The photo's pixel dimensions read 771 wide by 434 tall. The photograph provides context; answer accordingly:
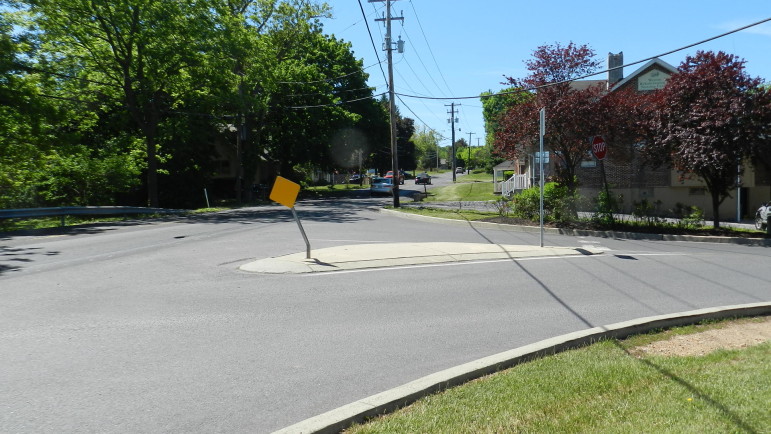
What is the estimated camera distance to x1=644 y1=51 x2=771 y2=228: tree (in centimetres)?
1672

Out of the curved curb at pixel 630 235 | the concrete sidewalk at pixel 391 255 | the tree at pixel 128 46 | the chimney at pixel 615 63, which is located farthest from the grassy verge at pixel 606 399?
the chimney at pixel 615 63

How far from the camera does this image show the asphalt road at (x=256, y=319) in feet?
15.0

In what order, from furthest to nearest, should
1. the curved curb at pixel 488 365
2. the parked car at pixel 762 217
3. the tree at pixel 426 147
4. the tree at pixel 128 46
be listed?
1. the tree at pixel 426 147
2. the tree at pixel 128 46
3. the parked car at pixel 762 217
4. the curved curb at pixel 488 365

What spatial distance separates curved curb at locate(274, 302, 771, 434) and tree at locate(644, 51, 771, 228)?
1051 centimetres

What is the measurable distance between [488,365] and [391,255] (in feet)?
22.1

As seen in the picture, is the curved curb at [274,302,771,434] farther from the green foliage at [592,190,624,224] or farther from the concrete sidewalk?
the green foliage at [592,190,624,224]

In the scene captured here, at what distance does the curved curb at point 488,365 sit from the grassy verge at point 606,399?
11 centimetres

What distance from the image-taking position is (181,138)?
32719mm

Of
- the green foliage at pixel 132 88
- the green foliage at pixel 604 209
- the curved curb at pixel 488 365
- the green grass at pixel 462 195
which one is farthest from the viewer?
the green grass at pixel 462 195

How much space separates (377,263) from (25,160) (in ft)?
65.6

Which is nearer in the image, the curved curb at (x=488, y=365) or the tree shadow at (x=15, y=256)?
the curved curb at (x=488, y=365)

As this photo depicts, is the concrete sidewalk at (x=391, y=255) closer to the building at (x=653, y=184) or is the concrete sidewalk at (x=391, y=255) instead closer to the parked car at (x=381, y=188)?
the building at (x=653, y=184)

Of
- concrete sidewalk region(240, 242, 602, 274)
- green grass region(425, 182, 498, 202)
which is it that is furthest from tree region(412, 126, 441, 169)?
concrete sidewalk region(240, 242, 602, 274)

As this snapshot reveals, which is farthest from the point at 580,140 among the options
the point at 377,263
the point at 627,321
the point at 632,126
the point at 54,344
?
the point at 54,344
